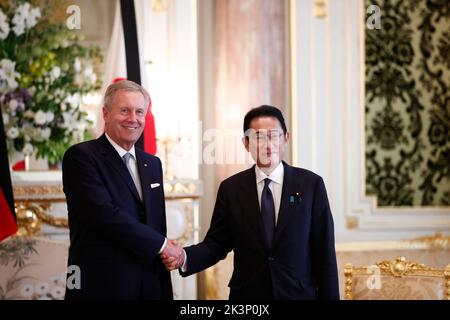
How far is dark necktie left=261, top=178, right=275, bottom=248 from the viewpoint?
235 cm

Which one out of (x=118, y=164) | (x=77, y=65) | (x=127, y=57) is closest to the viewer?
(x=118, y=164)

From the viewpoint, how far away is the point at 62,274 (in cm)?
396

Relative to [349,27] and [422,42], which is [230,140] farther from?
[422,42]

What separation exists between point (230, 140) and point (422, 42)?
170 cm

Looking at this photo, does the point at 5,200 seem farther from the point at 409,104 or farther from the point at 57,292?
the point at 409,104

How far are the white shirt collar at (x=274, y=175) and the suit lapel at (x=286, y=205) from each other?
0.04 m

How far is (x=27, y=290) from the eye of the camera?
12.8 ft

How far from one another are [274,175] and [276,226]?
0.70ft

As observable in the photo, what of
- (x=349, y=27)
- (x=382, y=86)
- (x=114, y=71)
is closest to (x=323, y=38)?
(x=349, y=27)

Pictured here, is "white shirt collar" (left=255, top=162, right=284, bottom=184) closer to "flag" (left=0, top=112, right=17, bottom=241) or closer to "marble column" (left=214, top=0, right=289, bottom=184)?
"flag" (left=0, top=112, right=17, bottom=241)

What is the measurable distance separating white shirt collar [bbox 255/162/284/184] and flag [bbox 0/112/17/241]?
5.46 feet

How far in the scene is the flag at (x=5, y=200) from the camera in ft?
11.3


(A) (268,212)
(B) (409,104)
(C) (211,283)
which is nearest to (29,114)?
(C) (211,283)

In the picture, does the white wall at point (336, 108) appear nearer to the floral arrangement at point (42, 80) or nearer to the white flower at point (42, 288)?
the floral arrangement at point (42, 80)
